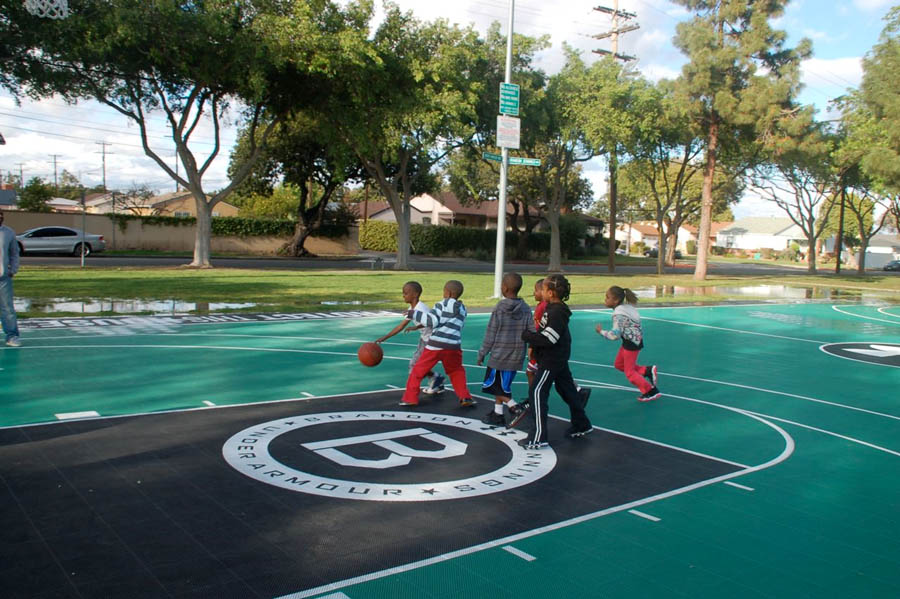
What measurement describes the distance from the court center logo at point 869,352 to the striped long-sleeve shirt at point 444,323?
32.0 feet

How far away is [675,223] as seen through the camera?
58.4 metres

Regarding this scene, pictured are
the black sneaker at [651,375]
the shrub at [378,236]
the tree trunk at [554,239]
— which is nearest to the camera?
the black sneaker at [651,375]

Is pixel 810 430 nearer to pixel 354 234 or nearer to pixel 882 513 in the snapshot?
pixel 882 513

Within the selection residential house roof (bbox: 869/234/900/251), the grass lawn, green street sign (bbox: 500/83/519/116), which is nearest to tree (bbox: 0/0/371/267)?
the grass lawn

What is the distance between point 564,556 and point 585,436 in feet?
10.6

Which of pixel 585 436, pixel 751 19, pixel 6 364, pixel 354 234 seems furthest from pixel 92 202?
pixel 585 436

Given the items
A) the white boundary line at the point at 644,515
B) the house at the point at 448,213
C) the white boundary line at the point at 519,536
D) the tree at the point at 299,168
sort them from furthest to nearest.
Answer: the house at the point at 448,213
the tree at the point at 299,168
the white boundary line at the point at 644,515
the white boundary line at the point at 519,536

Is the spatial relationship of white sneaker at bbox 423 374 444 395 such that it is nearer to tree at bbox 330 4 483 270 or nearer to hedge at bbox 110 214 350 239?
tree at bbox 330 4 483 270

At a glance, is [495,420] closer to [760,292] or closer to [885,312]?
[885,312]

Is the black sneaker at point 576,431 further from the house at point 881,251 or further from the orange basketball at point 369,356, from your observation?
the house at point 881,251

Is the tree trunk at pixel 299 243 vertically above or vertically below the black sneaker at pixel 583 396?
above

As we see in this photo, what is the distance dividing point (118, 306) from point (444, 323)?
473 inches

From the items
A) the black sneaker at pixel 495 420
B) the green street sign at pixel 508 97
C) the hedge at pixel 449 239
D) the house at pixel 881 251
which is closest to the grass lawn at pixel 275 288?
the green street sign at pixel 508 97

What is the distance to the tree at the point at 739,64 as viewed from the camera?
35000 millimetres
